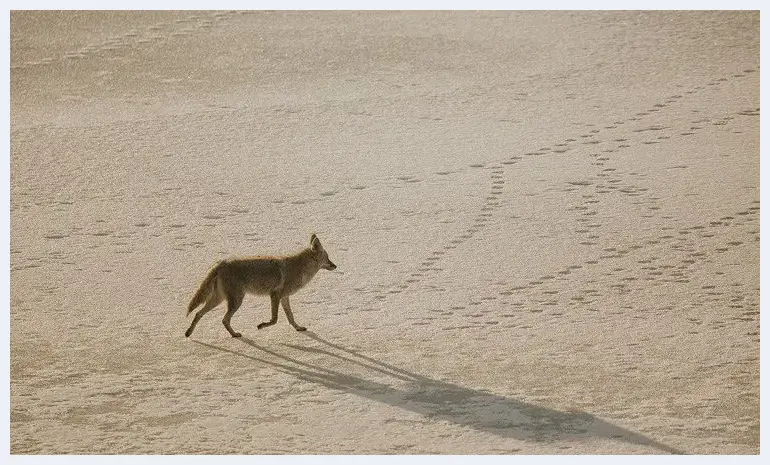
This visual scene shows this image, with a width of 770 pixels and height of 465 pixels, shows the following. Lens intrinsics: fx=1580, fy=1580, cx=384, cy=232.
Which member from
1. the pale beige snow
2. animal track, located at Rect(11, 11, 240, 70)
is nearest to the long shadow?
the pale beige snow

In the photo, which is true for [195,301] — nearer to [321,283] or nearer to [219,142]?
[321,283]

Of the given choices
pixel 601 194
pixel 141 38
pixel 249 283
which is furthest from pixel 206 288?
pixel 141 38

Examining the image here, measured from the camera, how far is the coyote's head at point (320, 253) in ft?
39.3

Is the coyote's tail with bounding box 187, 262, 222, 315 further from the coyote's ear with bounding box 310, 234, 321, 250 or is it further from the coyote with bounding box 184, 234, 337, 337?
the coyote's ear with bounding box 310, 234, 321, 250

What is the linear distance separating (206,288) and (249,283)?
32 centimetres

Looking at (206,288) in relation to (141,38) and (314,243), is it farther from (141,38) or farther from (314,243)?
(141,38)

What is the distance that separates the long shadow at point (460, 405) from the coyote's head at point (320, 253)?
959 mm

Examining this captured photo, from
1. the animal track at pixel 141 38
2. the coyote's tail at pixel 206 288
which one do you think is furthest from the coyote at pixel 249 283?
the animal track at pixel 141 38

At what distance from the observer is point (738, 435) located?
32.5 feet

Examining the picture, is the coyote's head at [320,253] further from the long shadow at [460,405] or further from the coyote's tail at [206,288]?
the long shadow at [460,405]

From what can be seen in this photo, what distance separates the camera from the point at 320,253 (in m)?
12.0

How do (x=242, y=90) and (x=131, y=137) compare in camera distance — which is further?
(x=242, y=90)

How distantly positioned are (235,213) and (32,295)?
2.26 metres

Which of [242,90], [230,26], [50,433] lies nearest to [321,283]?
[50,433]
